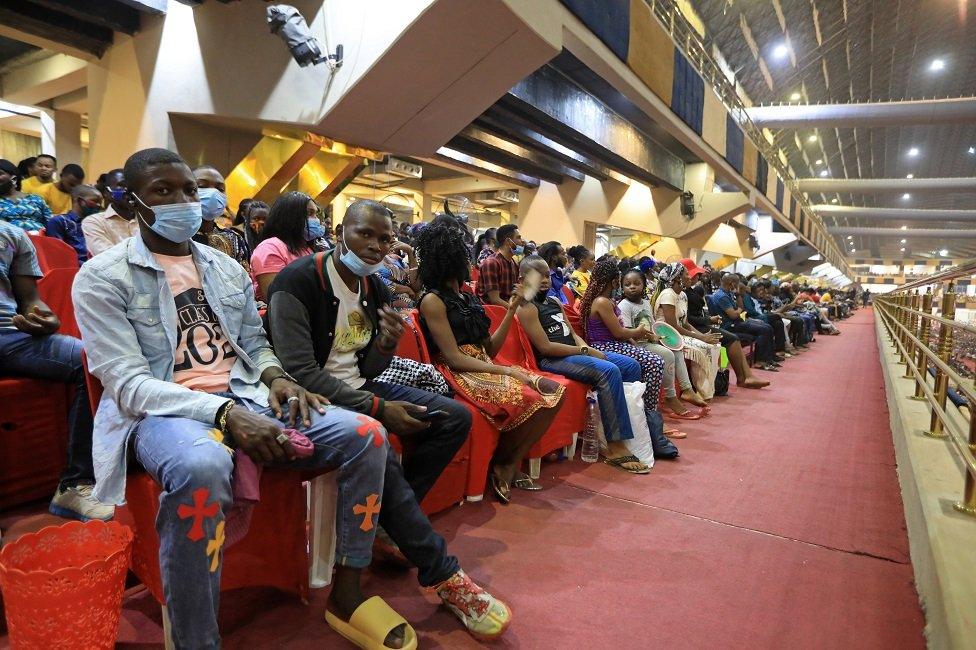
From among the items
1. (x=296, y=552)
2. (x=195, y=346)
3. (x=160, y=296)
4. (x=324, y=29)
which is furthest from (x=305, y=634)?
(x=324, y=29)

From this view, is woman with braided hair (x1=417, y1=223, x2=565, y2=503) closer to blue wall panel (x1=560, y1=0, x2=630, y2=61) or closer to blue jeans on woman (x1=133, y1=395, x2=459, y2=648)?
blue jeans on woman (x1=133, y1=395, x2=459, y2=648)

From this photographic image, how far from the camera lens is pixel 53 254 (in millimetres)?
3055

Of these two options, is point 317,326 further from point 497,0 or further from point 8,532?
point 497,0

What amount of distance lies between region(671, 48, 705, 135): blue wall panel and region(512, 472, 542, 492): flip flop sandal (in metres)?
7.18

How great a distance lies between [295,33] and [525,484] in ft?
14.7

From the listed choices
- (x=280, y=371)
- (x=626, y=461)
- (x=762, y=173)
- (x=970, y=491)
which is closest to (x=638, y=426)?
(x=626, y=461)

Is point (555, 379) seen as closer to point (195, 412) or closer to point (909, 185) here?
point (195, 412)

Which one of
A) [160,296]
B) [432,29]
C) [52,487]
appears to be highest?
[432,29]

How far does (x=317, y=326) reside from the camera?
2021mm

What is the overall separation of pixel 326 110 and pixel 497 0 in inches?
75.8

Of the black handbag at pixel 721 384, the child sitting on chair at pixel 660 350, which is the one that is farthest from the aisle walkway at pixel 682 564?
the black handbag at pixel 721 384

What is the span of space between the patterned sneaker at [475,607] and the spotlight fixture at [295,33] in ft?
16.0

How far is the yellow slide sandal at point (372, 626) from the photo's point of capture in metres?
1.61

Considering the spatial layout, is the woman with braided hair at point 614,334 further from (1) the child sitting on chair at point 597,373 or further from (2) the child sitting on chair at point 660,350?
(1) the child sitting on chair at point 597,373
